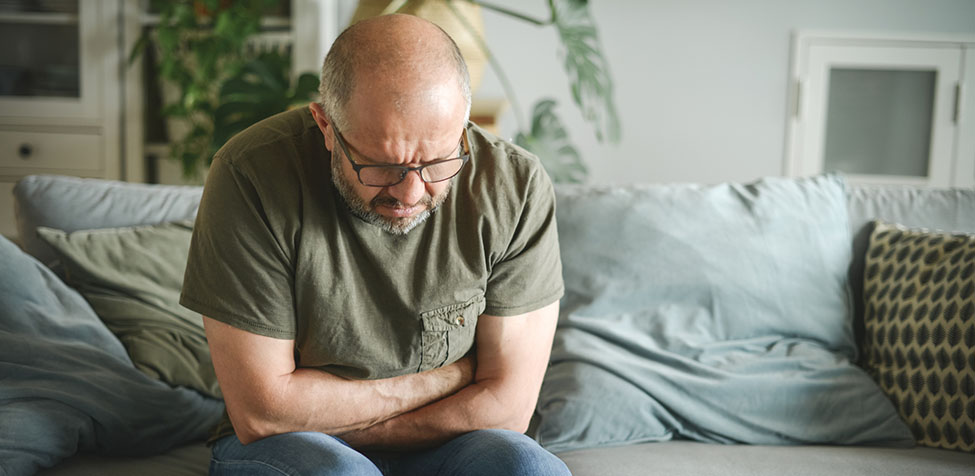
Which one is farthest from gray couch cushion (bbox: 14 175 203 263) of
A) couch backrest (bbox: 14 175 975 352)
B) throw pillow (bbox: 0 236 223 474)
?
throw pillow (bbox: 0 236 223 474)

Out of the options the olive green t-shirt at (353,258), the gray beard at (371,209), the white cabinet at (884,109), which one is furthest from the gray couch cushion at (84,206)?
the white cabinet at (884,109)

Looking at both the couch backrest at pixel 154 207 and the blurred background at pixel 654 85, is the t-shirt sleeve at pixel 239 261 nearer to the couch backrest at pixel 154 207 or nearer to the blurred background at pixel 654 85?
the couch backrest at pixel 154 207

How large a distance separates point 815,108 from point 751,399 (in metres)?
2.29

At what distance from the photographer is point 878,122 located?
3371 millimetres

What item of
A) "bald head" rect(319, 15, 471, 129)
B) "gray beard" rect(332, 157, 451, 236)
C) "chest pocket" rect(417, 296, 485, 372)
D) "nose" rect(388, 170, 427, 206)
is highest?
"bald head" rect(319, 15, 471, 129)

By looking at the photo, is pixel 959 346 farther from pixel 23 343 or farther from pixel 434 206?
pixel 23 343

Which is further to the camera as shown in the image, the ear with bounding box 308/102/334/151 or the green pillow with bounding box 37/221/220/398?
the green pillow with bounding box 37/221/220/398

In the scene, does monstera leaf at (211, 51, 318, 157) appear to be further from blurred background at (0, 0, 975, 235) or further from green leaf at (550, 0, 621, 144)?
green leaf at (550, 0, 621, 144)

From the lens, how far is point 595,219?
161cm

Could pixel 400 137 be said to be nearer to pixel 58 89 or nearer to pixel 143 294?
pixel 143 294

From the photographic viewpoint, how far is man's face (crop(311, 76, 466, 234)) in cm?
90

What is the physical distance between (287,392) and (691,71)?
2.75m

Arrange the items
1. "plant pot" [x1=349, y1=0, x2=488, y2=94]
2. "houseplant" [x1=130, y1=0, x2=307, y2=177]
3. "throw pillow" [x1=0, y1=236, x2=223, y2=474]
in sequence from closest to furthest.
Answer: "throw pillow" [x1=0, y1=236, x2=223, y2=474], "plant pot" [x1=349, y1=0, x2=488, y2=94], "houseplant" [x1=130, y1=0, x2=307, y2=177]

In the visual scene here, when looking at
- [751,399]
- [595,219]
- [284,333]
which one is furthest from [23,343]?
[751,399]
